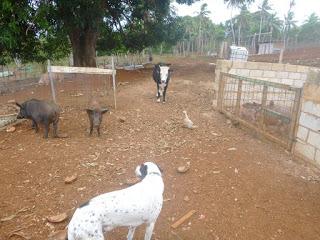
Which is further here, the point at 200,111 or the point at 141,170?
the point at 200,111

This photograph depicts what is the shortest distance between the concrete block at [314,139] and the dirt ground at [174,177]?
460 millimetres

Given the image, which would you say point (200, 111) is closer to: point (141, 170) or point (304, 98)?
point (304, 98)

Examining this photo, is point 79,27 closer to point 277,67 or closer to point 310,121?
point 277,67

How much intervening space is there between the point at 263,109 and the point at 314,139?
149 centimetres

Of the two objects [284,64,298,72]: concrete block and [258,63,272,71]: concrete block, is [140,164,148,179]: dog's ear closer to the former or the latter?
[258,63,272,71]: concrete block

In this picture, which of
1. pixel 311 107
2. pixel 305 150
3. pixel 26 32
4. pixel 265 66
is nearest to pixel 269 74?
pixel 265 66

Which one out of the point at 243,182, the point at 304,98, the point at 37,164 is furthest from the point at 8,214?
the point at 304,98

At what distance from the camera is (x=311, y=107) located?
18.7 ft

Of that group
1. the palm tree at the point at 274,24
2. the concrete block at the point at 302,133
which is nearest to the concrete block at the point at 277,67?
the concrete block at the point at 302,133

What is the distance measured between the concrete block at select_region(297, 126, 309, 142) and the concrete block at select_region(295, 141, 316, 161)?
111mm

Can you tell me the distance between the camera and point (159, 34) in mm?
16938

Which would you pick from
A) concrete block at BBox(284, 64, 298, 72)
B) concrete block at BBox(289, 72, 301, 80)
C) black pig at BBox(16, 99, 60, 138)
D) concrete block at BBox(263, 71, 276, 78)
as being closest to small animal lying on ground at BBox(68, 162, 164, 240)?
black pig at BBox(16, 99, 60, 138)

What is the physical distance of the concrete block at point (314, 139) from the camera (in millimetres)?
5562

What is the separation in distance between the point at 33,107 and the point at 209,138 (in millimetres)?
4167
